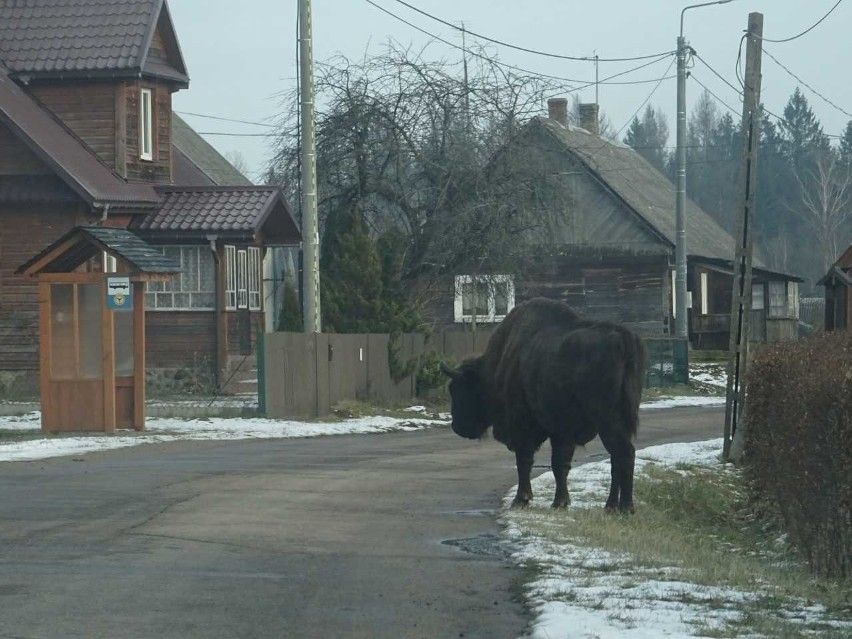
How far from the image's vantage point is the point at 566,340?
1348 cm

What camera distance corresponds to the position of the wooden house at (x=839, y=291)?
41.3 meters

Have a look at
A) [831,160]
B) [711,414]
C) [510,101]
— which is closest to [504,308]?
[510,101]

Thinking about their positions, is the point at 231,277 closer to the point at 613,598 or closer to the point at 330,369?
the point at 330,369

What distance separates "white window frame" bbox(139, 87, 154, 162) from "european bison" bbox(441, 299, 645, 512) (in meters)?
18.3

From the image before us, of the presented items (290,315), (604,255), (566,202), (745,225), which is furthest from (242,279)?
(604,255)

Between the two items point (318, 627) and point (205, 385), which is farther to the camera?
point (205, 385)

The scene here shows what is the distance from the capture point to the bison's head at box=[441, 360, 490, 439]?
15.3 metres

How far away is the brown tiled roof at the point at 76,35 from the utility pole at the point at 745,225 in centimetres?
1428

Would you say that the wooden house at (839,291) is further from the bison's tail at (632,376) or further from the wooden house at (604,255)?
the bison's tail at (632,376)

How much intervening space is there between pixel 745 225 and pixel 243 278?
15.5 metres

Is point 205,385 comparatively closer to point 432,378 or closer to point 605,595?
point 432,378

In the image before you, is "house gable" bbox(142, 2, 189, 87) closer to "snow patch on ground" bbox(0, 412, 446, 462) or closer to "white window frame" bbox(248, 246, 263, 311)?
"white window frame" bbox(248, 246, 263, 311)

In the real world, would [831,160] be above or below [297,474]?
above

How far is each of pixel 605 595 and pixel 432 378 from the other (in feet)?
76.8
